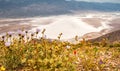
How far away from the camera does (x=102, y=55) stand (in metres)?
9.98

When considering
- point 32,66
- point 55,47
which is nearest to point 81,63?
point 55,47

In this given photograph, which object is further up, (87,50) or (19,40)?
(19,40)

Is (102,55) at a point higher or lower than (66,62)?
lower

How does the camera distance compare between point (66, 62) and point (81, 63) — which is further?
point (81, 63)

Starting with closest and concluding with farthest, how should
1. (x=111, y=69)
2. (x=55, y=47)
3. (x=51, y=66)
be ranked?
1. (x=51, y=66)
2. (x=111, y=69)
3. (x=55, y=47)

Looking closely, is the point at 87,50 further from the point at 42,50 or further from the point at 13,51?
the point at 13,51

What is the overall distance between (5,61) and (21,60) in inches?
15.8

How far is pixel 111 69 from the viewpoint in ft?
26.8

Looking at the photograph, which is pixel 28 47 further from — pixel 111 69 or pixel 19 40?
pixel 111 69

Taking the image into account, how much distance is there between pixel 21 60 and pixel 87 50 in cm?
221

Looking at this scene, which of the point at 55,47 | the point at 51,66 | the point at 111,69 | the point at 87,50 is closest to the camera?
the point at 51,66

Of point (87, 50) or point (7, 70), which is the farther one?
point (87, 50)

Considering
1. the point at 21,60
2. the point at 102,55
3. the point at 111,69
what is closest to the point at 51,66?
the point at 21,60

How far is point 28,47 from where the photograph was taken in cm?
886
